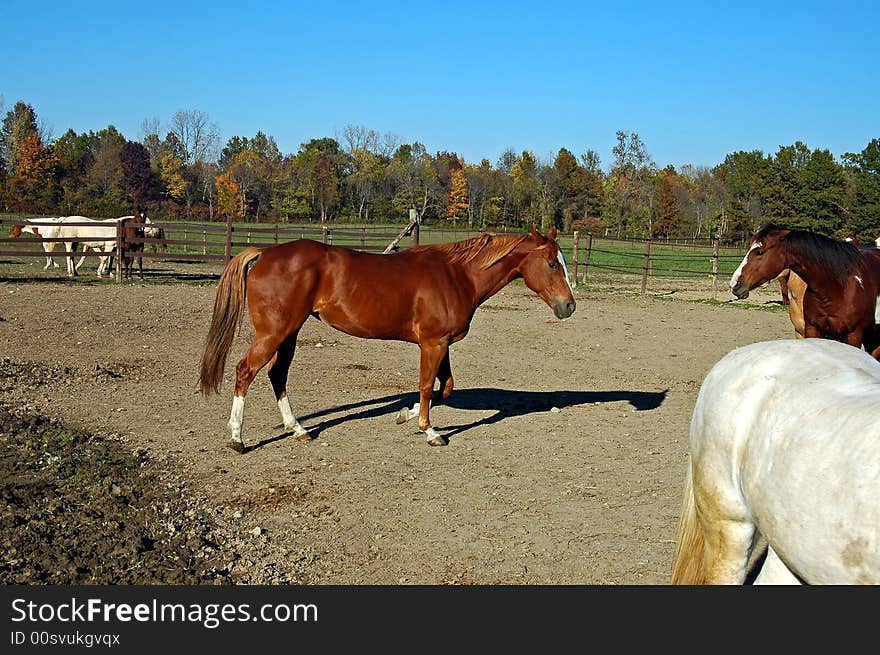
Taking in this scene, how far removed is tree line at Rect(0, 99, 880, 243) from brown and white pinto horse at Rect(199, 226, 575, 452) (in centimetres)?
4576

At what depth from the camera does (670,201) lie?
6097 cm

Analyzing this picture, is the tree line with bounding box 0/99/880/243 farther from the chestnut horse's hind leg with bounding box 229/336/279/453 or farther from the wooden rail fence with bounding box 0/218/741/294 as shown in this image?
the chestnut horse's hind leg with bounding box 229/336/279/453

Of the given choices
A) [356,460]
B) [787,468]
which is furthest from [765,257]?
[787,468]

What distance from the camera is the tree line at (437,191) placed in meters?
51.6

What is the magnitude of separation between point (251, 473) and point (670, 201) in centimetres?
5988

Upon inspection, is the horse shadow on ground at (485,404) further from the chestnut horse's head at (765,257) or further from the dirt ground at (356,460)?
the chestnut horse's head at (765,257)

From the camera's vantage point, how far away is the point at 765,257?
7.21 meters

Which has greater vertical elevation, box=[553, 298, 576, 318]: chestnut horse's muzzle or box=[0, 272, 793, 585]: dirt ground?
box=[553, 298, 576, 318]: chestnut horse's muzzle

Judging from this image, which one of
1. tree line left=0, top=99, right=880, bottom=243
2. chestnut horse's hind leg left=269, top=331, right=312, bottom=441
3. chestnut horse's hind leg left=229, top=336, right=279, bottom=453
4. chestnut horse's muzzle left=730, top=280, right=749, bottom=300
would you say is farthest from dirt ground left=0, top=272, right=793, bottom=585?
tree line left=0, top=99, right=880, bottom=243

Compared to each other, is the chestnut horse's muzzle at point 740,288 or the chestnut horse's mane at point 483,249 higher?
the chestnut horse's mane at point 483,249

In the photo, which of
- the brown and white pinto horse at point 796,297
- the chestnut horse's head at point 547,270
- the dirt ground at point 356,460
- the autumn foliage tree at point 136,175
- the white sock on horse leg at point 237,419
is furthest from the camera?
the autumn foliage tree at point 136,175

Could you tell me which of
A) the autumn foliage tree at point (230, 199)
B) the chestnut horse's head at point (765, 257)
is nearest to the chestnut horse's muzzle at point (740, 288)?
the chestnut horse's head at point (765, 257)

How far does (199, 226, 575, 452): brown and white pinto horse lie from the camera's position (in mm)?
6066

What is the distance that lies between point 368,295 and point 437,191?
192 feet
